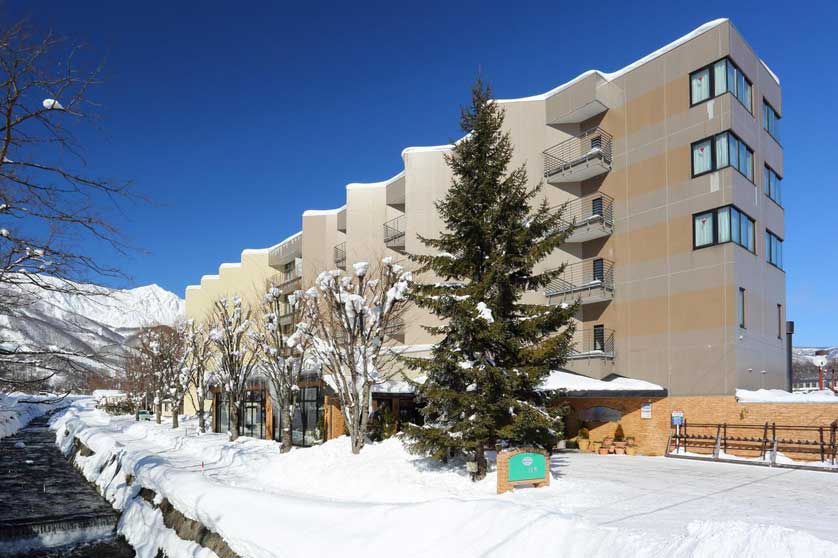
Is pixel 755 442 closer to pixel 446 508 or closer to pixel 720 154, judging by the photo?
pixel 720 154

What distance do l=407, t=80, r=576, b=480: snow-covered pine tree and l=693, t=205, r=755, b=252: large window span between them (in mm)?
11714

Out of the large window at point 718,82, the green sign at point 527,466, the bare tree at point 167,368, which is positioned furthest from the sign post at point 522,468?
the bare tree at point 167,368

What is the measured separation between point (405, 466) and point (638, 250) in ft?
53.6

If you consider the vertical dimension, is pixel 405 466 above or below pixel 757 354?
below

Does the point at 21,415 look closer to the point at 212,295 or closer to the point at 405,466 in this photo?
the point at 212,295

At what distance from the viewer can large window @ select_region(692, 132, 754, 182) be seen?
85.9 ft

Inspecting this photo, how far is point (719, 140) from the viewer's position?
26391 mm

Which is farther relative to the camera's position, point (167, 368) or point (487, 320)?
point (167, 368)

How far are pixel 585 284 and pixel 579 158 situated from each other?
599 cm

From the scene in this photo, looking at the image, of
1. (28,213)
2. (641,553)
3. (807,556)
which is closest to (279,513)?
(641,553)

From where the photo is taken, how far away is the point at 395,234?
3888 centimetres

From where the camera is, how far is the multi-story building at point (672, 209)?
26109mm

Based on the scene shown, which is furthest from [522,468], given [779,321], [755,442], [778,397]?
[779,321]

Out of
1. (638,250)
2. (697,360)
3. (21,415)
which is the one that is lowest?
(21,415)
